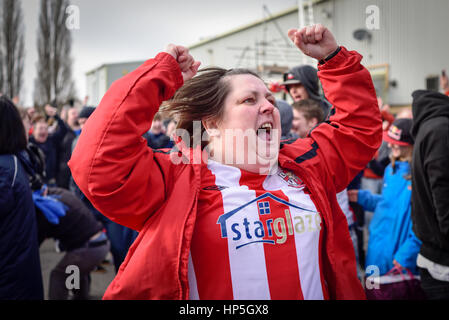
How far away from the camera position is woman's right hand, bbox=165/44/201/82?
1240 millimetres

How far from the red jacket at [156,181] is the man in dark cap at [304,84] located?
143 centimetres

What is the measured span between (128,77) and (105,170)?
328 mm

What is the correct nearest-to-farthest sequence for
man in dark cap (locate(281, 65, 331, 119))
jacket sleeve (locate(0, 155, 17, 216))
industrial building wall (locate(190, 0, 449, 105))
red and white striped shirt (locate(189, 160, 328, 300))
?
red and white striped shirt (locate(189, 160, 328, 300)), jacket sleeve (locate(0, 155, 17, 216)), man in dark cap (locate(281, 65, 331, 119)), industrial building wall (locate(190, 0, 449, 105))

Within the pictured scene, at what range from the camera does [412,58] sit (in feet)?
31.4

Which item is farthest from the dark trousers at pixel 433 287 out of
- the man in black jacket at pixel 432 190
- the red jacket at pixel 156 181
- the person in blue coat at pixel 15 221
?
the person in blue coat at pixel 15 221

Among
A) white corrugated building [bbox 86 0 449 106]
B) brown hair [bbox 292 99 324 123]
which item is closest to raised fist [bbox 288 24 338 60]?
brown hair [bbox 292 99 324 123]

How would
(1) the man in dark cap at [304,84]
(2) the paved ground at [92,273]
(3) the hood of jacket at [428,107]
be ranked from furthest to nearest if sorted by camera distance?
(2) the paved ground at [92,273] < (1) the man in dark cap at [304,84] < (3) the hood of jacket at [428,107]

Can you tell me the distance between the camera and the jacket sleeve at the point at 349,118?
4.64 feet

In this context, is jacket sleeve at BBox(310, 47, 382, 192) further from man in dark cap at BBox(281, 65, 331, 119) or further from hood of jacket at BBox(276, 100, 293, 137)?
man in dark cap at BBox(281, 65, 331, 119)

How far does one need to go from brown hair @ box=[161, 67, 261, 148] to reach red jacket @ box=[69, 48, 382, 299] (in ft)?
0.74

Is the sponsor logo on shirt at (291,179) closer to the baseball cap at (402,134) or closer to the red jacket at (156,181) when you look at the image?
the red jacket at (156,181)

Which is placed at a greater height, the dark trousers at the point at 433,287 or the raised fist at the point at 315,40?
the raised fist at the point at 315,40

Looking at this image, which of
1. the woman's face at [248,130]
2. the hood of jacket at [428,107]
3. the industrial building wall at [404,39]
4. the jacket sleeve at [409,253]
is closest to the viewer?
the woman's face at [248,130]
